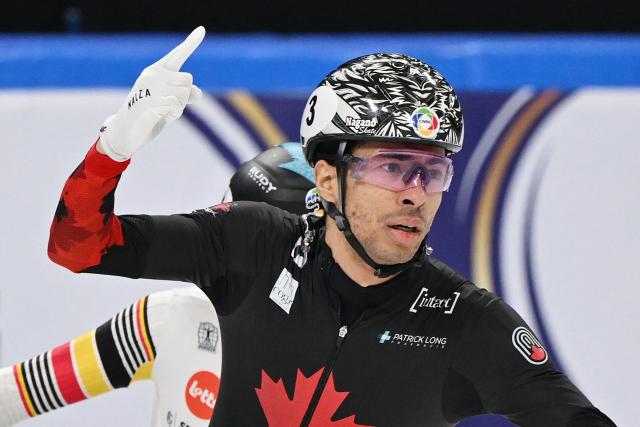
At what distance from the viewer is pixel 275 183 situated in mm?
3418

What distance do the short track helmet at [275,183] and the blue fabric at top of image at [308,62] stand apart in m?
0.63

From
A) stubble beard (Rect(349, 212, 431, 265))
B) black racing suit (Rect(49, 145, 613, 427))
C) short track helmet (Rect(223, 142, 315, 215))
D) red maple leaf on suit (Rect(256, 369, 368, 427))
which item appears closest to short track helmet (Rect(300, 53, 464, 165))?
stubble beard (Rect(349, 212, 431, 265))

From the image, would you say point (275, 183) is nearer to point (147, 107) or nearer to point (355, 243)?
point (355, 243)

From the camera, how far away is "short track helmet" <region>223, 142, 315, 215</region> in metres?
3.40

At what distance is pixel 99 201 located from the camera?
96.7 inches

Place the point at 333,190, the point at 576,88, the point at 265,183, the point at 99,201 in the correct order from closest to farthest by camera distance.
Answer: the point at 99,201 → the point at 333,190 → the point at 265,183 → the point at 576,88

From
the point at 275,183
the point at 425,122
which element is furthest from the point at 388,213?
the point at 275,183

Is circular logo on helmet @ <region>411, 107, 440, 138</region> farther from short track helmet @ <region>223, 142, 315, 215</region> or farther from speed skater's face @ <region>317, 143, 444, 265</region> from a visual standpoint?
short track helmet @ <region>223, 142, 315, 215</region>

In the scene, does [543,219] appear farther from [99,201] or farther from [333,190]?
[99,201]

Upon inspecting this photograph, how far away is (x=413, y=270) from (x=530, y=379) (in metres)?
0.37

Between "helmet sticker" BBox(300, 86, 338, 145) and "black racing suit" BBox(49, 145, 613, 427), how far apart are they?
0.82 ft

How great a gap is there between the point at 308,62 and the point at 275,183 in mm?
803
